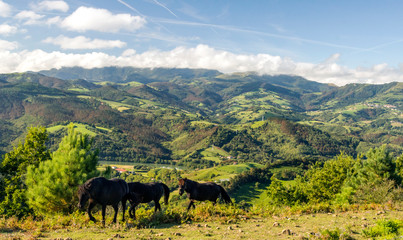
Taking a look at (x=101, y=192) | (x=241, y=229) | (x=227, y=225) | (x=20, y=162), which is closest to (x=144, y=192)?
(x=101, y=192)

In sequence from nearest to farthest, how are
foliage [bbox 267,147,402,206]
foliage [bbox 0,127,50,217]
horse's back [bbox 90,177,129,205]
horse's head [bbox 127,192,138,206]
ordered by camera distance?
horse's back [bbox 90,177,129,205], horse's head [bbox 127,192,138,206], foliage [bbox 0,127,50,217], foliage [bbox 267,147,402,206]

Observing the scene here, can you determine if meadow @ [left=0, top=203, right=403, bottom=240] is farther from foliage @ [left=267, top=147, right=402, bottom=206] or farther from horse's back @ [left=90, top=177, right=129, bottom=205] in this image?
foliage @ [left=267, top=147, right=402, bottom=206]

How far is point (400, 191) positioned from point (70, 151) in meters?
26.3

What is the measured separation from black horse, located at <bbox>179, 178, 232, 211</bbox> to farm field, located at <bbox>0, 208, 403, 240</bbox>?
261cm

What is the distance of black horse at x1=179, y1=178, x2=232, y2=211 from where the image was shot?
15.9 meters

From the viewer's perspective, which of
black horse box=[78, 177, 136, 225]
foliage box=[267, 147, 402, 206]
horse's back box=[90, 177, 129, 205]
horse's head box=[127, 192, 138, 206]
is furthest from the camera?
foliage box=[267, 147, 402, 206]

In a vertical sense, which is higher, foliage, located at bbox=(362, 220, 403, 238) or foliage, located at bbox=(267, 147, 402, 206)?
foliage, located at bbox=(362, 220, 403, 238)

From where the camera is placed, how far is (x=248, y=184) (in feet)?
A: 550

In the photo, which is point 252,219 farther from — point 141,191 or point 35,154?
point 35,154

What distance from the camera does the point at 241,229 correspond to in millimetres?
12023

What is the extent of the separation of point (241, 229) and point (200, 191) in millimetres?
5009

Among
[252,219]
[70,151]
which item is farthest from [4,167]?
[252,219]

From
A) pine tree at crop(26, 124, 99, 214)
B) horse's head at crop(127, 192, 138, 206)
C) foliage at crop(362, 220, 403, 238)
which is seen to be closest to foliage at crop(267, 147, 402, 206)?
foliage at crop(362, 220, 403, 238)

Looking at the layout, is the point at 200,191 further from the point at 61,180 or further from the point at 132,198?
the point at 61,180
